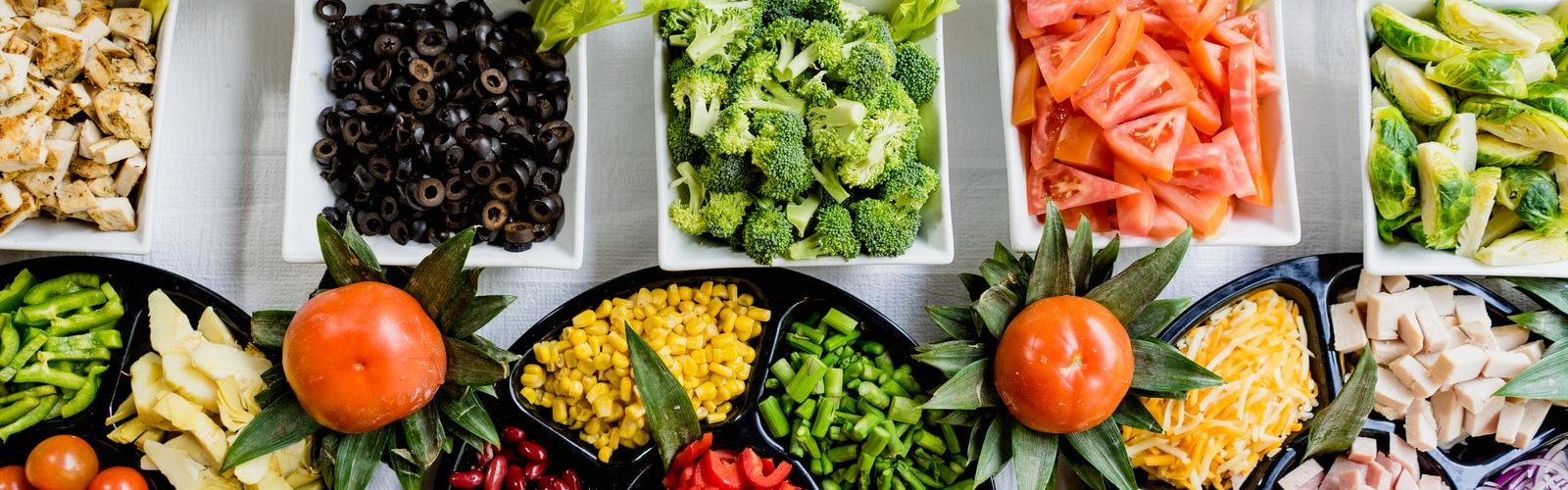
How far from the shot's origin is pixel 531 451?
255 centimetres

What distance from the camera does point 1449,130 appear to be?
2.61 meters

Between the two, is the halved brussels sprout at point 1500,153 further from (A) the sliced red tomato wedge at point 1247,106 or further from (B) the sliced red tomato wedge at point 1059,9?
(B) the sliced red tomato wedge at point 1059,9

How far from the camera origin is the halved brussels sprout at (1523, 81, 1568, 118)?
8.50ft

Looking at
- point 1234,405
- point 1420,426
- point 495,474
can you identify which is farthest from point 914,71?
point 1420,426

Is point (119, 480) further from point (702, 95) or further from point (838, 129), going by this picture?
point (838, 129)

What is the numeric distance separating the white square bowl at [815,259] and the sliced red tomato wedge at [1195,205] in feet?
1.77

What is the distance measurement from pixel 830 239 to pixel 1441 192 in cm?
147

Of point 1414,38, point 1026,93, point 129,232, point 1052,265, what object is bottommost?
point 1052,265

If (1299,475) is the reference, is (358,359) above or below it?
above

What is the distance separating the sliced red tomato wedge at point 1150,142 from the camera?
8.23ft

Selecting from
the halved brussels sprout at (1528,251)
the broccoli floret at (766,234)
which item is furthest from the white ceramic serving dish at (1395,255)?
the broccoli floret at (766,234)

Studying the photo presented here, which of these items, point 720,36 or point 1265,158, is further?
Answer: point 1265,158

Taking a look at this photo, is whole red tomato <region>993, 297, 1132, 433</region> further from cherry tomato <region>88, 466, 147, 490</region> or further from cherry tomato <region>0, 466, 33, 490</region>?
cherry tomato <region>0, 466, 33, 490</region>

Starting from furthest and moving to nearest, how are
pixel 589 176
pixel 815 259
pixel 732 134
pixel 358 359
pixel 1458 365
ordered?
1. pixel 589 176
2. pixel 1458 365
3. pixel 815 259
4. pixel 732 134
5. pixel 358 359
